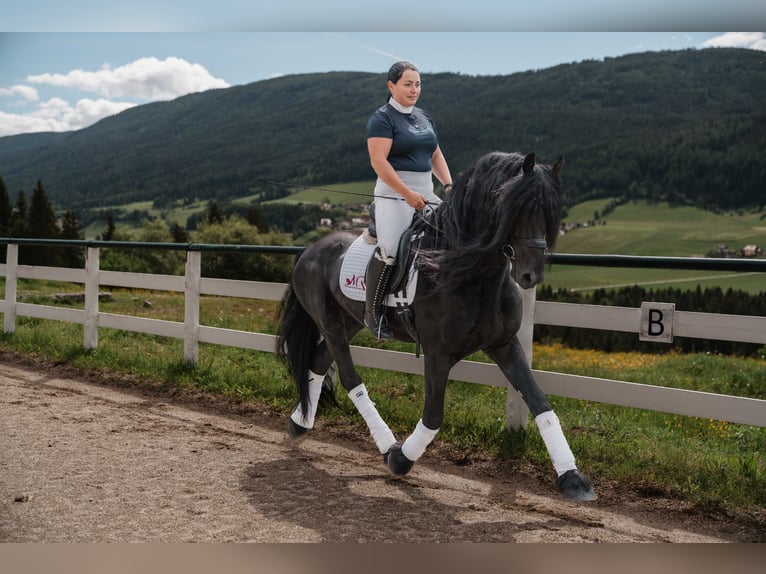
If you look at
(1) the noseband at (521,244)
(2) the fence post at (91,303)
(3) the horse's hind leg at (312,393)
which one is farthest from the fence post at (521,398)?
(2) the fence post at (91,303)

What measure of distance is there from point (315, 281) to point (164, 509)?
181 cm

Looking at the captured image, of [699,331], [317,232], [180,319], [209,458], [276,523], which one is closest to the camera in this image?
[276,523]

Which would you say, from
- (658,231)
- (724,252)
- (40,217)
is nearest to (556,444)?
(40,217)

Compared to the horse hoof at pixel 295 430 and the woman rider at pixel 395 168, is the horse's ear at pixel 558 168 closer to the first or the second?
the woman rider at pixel 395 168

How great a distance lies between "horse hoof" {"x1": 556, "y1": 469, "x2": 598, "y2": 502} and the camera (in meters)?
3.68

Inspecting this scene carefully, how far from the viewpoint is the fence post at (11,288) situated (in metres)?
9.70

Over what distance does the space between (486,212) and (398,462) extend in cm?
152

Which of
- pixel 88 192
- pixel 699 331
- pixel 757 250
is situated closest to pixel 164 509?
pixel 699 331

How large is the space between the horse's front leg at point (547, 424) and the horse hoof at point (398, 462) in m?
0.75

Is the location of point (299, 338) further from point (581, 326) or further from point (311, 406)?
point (581, 326)

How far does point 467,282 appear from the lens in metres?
3.91

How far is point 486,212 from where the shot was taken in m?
3.70

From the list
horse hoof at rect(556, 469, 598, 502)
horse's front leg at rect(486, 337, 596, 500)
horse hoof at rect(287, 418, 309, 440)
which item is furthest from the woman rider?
horse hoof at rect(556, 469, 598, 502)

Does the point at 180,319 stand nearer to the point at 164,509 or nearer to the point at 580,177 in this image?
the point at 164,509
